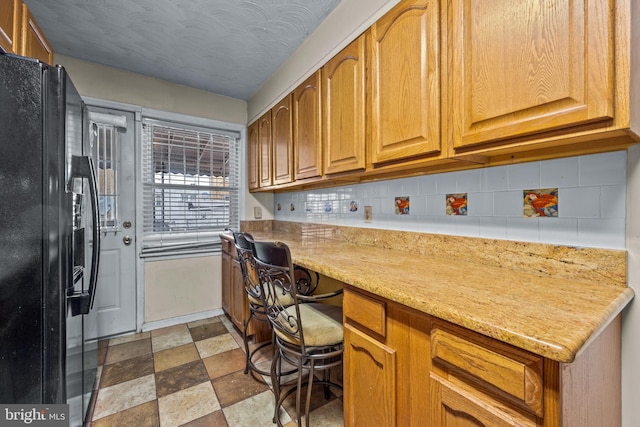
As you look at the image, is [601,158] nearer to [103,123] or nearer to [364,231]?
[364,231]

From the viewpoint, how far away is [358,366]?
1.14 m

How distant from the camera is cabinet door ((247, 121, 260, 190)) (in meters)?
2.86

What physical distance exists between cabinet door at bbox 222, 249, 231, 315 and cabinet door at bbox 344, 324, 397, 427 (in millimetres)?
1764

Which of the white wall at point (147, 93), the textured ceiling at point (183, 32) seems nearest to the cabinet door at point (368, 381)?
the textured ceiling at point (183, 32)

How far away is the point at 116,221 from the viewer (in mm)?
2504

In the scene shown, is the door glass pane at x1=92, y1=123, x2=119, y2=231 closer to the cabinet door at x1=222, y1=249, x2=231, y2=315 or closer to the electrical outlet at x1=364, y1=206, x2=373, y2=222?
the cabinet door at x1=222, y1=249, x2=231, y2=315

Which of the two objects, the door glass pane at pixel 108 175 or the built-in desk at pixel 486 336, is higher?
the door glass pane at pixel 108 175

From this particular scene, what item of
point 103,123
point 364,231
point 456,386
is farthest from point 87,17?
point 456,386

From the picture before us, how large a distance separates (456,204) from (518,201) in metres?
0.28

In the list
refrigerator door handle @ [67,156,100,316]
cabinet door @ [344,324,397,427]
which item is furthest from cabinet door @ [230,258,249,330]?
cabinet door @ [344,324,397,427]

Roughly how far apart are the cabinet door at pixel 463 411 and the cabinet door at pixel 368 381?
6.6 inches

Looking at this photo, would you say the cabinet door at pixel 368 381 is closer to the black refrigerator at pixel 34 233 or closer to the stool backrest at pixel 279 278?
the stool backrest at pixel 279 278

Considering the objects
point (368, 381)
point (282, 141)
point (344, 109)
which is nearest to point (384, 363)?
point (368, 381)

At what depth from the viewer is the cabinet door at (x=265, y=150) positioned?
8.55ft
